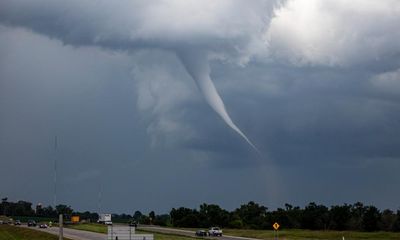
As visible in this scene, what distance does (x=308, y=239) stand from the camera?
3971 inches

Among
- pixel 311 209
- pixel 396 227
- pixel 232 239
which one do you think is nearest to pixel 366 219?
pixel 396 227

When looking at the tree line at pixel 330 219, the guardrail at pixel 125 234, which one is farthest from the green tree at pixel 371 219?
the guardrail at pixel 125 234

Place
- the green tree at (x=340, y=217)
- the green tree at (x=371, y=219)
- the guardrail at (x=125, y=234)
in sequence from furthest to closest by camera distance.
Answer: the green tree at (x=340, y=217) < the green tree at (x=371, y=219) < the guardrail at (x=125, y=234)

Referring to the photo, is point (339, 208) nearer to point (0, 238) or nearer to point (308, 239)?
point (308, 239)

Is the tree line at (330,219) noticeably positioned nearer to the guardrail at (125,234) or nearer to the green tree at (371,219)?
the green tree at (371,219)

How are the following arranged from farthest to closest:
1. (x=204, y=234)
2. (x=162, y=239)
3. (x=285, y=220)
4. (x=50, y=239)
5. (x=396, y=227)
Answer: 1. (x=285, y=220)
2. (x=396, y=227)
3. (x=204, y=234)
4. (x=50, y=239)
5. (x=162, y=239)

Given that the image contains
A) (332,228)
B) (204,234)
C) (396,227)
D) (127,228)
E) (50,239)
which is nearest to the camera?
(127,228)

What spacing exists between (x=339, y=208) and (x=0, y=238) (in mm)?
87401

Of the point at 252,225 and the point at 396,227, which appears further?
the point at 252,225

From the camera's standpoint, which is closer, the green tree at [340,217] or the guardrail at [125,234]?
the guardrail at [125,234]

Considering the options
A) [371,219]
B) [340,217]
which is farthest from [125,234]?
[340,217]

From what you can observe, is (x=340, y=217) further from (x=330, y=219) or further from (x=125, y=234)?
(x=125, y=234)

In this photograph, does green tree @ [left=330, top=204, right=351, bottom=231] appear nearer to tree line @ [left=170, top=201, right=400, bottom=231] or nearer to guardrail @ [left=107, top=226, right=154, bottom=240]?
tree line @ [left=170, top=201, right=400, bottom=231]

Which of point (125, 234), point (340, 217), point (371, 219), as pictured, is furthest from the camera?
point (340, 217)
